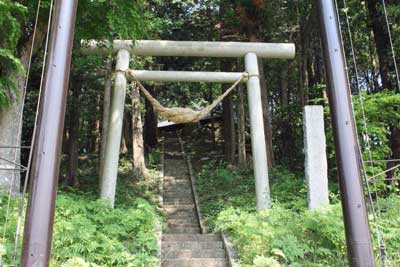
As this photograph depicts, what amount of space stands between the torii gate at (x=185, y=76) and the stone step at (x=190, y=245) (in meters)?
1.21

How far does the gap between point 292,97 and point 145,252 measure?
1345cm

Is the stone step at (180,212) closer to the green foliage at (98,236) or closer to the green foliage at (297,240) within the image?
the green foliage at (98,236)

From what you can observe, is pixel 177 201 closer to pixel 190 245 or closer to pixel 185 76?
pixel 185 76

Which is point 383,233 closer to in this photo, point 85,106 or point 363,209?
point 363,209

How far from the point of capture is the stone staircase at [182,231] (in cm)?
565

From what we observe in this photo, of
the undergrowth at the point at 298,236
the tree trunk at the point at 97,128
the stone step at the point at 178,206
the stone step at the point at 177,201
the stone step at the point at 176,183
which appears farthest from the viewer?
the tree trunk at the point at 97,128

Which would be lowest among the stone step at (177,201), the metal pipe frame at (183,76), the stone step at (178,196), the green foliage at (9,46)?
the stone step at (177,201)

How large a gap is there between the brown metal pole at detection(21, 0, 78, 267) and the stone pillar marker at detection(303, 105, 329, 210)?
467cm

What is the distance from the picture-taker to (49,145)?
2568 millimetres

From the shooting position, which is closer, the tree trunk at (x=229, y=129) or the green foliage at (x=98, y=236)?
the green foliage at (x=98, y=236)

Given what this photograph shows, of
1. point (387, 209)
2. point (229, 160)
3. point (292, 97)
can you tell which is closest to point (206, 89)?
point (292, 97)

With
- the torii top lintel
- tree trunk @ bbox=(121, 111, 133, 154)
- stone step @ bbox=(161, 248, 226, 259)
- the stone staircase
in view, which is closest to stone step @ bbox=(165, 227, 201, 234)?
the stone staircase

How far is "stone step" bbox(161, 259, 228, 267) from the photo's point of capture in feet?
18.1

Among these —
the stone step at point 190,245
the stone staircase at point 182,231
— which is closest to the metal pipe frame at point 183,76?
the stone staircase at point 182,231
